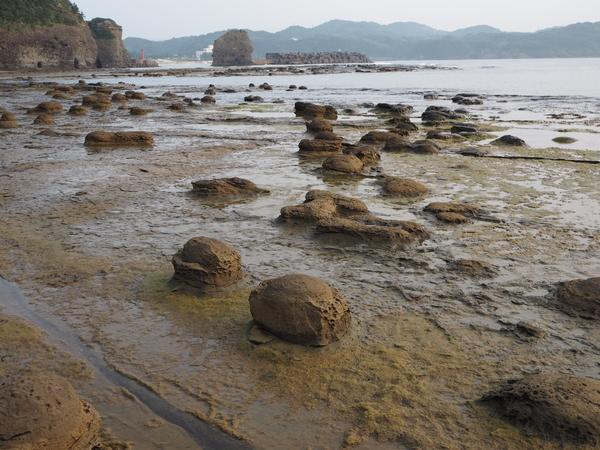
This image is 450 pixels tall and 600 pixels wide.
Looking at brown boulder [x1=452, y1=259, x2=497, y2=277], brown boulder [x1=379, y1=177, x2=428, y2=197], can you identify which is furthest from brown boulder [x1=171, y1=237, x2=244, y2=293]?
brown boulder [x1=379, y1=177, x2=428, y2=197]

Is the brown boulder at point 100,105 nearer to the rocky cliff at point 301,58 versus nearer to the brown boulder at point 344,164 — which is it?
the brown boulder at point 344,164

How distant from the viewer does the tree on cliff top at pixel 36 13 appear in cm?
5272

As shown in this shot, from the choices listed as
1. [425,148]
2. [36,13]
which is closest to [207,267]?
[425,148]

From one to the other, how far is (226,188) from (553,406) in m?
5.06

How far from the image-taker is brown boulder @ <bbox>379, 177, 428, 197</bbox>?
22.2 ft

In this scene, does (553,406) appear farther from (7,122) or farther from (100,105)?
(100,105)

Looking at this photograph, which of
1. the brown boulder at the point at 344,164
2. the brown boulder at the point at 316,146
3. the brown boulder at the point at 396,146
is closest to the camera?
the brown boulder at the point at 344,164

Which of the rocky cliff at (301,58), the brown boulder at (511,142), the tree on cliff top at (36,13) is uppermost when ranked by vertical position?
the tree on cliff top at (36,13)

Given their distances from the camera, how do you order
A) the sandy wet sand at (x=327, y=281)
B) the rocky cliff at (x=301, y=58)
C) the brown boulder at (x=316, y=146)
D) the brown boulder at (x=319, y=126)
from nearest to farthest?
the sandy wet sand at (x=327, y=281) → the brown boulder at (x=316, y=146) → the brown boulder at (x=319, y=126) → the rocky cliff at (x=301, y=58)

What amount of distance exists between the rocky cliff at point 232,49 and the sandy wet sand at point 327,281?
107 m

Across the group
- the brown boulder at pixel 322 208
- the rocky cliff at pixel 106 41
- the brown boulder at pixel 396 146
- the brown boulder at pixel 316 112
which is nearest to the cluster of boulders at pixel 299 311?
the brown boulder at pixel 322 208

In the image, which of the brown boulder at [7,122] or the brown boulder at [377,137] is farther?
the brown boulder at [7,122]

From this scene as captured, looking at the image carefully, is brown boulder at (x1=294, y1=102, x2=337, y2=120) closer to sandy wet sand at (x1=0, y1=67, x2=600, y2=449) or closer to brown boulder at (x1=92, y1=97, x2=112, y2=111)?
brown boulder at (x1=92, y1=97, x2=112, y2=111)

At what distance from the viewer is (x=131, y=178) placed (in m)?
7.79
